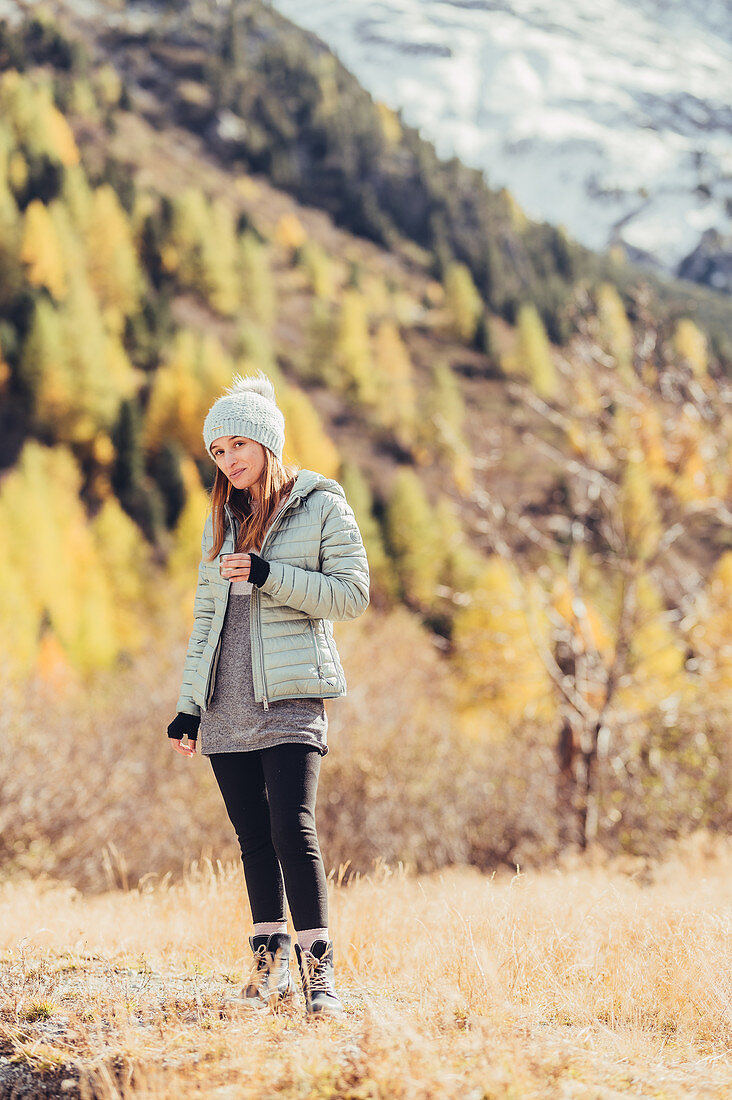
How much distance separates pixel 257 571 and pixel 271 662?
0.89 ft

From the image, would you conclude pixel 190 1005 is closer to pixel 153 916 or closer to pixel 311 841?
pixel 311 841

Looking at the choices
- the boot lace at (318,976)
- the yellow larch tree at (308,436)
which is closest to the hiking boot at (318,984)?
the boot lace at (318,976)

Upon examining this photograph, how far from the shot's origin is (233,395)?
9.60 feet

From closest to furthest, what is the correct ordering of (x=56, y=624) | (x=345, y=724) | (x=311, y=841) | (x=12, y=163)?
(x=311, y=841)
(x=345, y=724)
(x=56, y=624)
(x=12, y=163)

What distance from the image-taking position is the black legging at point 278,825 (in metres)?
2.57

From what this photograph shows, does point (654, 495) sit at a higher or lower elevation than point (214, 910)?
higher

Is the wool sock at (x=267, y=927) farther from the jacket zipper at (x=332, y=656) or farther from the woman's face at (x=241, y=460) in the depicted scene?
the woman's face at (x=241, y=460)

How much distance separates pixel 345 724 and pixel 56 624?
2302 centimetres

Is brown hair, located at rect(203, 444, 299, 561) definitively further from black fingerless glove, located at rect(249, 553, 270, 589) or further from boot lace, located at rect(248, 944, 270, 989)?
boot lace, located at rect(248, 944, 270, 989)

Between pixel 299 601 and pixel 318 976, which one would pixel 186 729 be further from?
pixel 318 976

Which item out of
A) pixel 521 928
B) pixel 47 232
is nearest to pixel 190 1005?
pixel 521 928

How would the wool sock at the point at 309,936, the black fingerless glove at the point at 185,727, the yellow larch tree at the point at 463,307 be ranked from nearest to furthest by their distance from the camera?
the wool sock at the point at 309,936
the black fingerless glove at the point at 185,727
the yellow larch tree at the point at 463,307

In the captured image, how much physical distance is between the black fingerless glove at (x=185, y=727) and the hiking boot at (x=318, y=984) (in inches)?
27.9

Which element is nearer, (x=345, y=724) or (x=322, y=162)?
(x=345, y=724)
